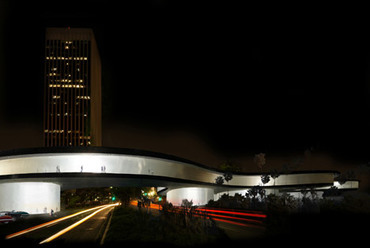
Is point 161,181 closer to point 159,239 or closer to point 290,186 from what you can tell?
point 159,239

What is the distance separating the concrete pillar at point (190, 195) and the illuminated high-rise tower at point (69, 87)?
82.4 m

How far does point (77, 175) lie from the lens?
42.0 m

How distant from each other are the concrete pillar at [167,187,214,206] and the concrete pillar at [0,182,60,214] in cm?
2054

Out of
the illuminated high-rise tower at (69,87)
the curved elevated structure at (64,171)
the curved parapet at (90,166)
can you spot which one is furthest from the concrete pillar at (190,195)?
the illuminated high-rise tower at (69,87)

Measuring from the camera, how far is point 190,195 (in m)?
59.6

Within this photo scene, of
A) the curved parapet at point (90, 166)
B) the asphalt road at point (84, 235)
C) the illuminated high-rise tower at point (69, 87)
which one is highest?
the illuminated high-rise tower at point (69, 87)

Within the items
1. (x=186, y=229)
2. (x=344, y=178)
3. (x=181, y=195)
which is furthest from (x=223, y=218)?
(x=344, y=178)

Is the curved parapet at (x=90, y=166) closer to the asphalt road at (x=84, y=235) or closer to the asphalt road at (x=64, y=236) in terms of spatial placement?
the asphalt road at (x=64, y=236)

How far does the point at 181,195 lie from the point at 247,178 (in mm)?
24728

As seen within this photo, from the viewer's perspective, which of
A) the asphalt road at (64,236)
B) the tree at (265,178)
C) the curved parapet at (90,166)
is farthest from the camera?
the tree at (265,178)

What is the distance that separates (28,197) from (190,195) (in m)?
25.0

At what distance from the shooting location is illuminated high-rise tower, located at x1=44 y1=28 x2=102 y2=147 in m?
136

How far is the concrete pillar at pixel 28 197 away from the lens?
4166 cm

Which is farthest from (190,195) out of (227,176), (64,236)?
(64,236)
